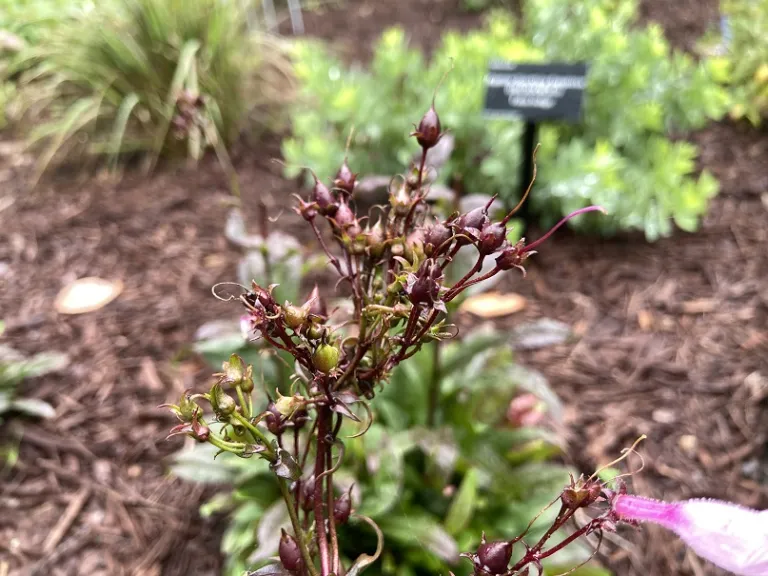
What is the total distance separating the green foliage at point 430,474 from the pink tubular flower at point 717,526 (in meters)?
0.71

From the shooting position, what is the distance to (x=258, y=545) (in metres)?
1.32

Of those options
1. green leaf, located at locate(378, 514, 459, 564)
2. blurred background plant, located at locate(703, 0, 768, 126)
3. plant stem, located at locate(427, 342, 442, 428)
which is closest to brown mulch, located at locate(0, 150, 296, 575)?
green leaf, located at locate(378, 514, 459, 564)

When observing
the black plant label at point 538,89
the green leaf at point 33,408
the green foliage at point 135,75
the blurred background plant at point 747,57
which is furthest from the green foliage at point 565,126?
the green leaf at point 33,408

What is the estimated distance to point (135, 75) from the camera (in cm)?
338

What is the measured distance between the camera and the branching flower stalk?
648 millimetres

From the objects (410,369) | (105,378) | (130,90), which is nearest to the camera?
(410,369)

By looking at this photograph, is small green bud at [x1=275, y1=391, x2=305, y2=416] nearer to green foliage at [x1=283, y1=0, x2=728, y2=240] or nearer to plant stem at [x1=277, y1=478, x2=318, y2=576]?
plant stem at [x1=277, y1=478, x2=318, y2=576]

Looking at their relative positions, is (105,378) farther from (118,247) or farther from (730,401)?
(730,401)

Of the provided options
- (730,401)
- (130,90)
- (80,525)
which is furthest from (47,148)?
(730,401)

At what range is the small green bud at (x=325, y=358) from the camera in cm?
66

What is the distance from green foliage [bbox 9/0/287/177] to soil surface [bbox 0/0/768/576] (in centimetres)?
24

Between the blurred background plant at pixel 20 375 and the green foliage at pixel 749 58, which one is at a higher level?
the green foliage at pixel 749 58

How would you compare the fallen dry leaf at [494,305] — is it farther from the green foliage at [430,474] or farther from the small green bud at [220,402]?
the small green bud at [220,402]

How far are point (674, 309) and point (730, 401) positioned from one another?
48cm
